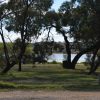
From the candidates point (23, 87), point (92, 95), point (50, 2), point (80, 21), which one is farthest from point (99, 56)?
point (92, 95)

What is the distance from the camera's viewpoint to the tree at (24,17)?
3528cm

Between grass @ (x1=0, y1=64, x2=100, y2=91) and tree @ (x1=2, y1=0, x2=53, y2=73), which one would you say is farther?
tree @ (x1=2, y1=0, x2=53, y2=73)

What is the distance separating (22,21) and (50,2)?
4.46 meters

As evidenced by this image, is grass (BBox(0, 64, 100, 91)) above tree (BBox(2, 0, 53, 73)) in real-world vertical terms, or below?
below

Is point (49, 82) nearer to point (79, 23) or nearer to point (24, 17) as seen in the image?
point (24, 17)

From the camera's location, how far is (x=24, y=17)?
3500 centimetres

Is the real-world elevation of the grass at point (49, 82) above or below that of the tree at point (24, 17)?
below

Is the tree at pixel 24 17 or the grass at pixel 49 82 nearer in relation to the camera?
the grass at pixel 49 82

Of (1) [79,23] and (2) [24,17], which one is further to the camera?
(1) [79,23]

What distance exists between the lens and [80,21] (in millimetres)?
42094

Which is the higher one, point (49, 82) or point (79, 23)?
point (79, 23)

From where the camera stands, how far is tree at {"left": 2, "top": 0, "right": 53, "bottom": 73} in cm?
3528

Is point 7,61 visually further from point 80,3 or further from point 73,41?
point 73,41

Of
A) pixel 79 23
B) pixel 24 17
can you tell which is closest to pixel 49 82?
pixel 24 17
